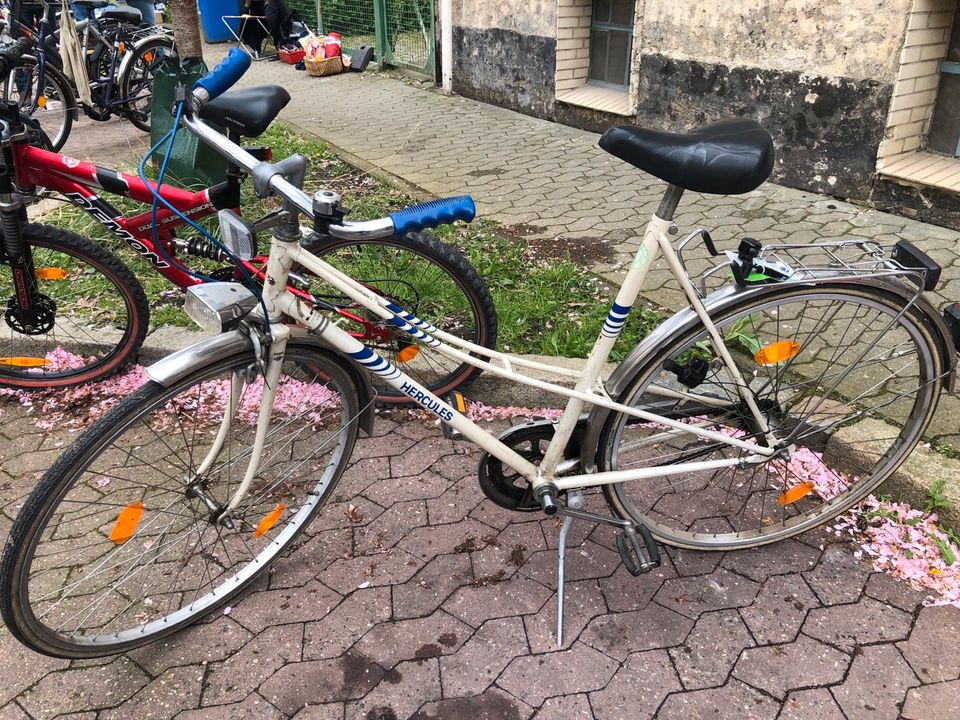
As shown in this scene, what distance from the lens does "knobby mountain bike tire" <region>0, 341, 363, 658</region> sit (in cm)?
218

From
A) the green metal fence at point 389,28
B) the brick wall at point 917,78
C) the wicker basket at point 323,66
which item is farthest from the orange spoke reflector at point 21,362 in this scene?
the wicker basket at point 323,66

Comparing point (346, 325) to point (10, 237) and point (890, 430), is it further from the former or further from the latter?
point (890, 430)

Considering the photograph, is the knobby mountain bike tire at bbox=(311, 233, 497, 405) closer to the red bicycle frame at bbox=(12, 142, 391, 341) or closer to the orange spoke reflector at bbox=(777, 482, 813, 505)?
the red bicycle frame at bbox=(12, 142, 391, 341)

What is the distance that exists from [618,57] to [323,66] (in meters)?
4.61

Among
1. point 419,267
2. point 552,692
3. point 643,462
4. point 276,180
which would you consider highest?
point 276,180

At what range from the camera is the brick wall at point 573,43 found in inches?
276

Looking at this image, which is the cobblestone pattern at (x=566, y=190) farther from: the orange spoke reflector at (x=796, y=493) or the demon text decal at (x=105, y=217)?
the demon text decal at (x=105, y=217)

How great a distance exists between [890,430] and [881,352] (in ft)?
1.58

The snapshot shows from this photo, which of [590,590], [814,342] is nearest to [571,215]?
[814,342]

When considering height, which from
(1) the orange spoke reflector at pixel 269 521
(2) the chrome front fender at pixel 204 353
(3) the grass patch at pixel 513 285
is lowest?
(1) the orange spoke reflector at pixel 269 521

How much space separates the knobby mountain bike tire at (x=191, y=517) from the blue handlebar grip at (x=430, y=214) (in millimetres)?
537

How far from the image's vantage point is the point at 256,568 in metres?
2.50

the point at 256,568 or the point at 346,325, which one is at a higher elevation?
the point at 346,325

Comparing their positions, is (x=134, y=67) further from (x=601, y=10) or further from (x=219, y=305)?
(x=219, y=305)
